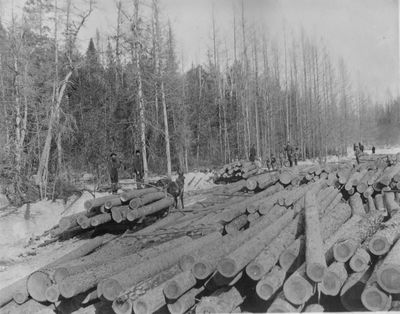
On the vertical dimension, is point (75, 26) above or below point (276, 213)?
above

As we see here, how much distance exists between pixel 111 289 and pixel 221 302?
57.6 inches

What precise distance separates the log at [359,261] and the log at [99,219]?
6042 mm

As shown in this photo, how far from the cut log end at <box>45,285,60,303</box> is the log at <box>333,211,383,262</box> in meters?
3.84

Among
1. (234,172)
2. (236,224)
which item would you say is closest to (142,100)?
(234,172)

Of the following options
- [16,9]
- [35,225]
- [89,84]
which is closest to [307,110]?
[89,84]

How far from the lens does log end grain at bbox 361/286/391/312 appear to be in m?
4.42

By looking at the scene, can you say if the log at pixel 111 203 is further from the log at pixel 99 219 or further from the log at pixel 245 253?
the log at pixel 245 253

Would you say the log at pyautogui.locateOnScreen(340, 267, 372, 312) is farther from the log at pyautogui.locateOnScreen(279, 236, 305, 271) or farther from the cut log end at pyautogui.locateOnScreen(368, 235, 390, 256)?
the log at pyautogui.locateOnScreen(279, 236, 305, 271)

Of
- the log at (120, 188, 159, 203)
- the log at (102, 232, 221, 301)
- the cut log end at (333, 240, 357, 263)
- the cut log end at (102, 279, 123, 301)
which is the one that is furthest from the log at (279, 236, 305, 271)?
the log at (120, 188, 159, 203)

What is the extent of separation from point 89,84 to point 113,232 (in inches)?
801

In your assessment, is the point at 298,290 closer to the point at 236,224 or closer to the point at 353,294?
the point at 353,294

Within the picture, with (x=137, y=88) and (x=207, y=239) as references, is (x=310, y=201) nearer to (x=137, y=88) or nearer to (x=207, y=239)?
(x=207, y=239)

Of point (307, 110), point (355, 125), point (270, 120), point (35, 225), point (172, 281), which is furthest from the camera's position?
point (355, 125)

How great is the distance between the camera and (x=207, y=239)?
753cm
